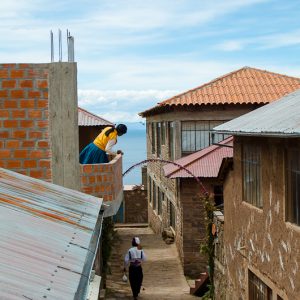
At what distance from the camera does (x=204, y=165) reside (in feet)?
59.8

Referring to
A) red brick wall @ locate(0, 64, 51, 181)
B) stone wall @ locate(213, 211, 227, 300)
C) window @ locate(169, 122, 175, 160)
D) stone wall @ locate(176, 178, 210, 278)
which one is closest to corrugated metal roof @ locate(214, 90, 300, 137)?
red brick wall @ locate(0, 64, 51, 181)

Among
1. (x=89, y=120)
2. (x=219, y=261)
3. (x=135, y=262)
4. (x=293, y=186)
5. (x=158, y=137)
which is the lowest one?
(x=135, y=262)

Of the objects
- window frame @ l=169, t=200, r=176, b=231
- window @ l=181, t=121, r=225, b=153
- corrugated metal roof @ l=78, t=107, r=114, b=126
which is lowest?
window frame @ l=169, t=200, r=176, b=231

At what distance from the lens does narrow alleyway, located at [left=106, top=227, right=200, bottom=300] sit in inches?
614

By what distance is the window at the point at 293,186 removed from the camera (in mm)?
8525

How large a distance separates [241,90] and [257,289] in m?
12.4

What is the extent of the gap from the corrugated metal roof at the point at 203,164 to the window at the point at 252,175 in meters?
6.03

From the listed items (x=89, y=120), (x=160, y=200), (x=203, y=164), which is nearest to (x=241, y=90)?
(x=203, y=164)

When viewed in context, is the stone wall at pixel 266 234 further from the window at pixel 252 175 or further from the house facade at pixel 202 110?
the house facade at pixel 202 110

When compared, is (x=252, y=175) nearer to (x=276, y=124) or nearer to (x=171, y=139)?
(x=276, y=124)

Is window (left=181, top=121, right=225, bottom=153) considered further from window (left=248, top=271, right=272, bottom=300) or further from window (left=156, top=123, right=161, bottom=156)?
window (left=248, top=271, right=272, bottom=300)

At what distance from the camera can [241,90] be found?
22125 mm

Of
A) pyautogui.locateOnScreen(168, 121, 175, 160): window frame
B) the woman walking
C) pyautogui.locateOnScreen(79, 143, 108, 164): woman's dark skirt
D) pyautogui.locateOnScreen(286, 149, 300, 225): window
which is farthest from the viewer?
pyautogui.locateOnScreen(168, 121, 175, 160): window frame

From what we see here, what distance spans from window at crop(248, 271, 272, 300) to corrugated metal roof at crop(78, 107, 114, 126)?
412 inches
